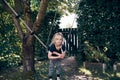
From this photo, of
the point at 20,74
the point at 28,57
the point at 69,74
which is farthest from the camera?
the point at 69,74

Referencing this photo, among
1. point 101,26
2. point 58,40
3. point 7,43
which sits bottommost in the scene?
point 7,43

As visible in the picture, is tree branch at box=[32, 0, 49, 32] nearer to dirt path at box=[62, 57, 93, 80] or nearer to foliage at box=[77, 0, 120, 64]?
dirt path at box=[62, 57, 93, 80]

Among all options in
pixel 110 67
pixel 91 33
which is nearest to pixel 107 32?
pixel 91 33

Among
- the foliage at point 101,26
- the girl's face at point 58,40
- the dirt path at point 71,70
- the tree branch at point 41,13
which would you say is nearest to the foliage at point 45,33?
the dirt path at point 71,70

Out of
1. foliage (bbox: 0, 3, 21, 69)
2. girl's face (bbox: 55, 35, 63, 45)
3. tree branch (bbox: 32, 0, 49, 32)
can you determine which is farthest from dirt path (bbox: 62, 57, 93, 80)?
girl's face (bbox: 55, 35, 63, 45)

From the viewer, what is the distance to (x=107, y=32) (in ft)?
37.0

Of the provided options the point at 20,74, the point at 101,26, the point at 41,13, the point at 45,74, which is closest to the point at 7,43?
the point at 20,74

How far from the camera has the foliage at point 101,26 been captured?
11094 mm

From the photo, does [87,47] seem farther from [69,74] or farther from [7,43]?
[7,43]

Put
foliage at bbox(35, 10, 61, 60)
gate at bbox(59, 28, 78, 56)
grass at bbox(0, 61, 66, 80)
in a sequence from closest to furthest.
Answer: grass at bbox(0, 61, 66, 80) → foliage at bbox(35, 10, 61, 60) → gate at bbox(59, 28, 78, 56)

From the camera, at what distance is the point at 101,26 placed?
11367 millimetres

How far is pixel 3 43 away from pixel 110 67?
454 cm

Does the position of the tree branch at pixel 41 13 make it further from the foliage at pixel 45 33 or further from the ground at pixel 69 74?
the foliage at pixel 45 33

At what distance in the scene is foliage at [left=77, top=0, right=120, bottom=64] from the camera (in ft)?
36.4
